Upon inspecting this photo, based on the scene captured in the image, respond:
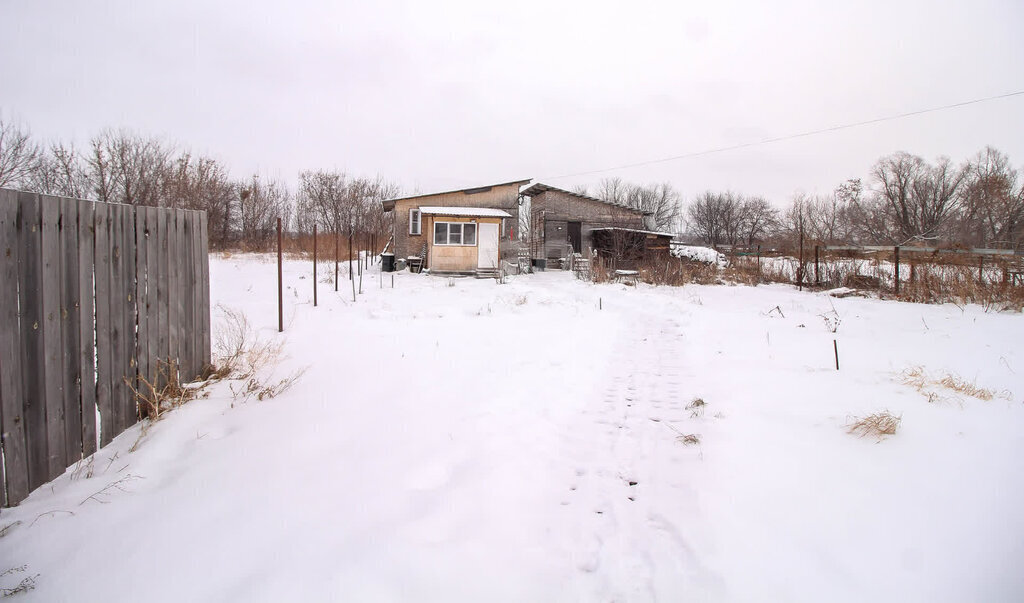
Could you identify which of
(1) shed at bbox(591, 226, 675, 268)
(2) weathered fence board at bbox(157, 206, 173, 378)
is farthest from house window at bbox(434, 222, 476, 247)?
(2) weathered fence board at bbox(157, 206, 173, 378)

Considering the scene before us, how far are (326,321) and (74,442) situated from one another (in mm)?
4727

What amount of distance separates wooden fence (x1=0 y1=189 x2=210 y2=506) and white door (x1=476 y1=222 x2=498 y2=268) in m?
16.6

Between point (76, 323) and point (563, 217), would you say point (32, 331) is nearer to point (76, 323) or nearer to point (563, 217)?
point (76, 323)

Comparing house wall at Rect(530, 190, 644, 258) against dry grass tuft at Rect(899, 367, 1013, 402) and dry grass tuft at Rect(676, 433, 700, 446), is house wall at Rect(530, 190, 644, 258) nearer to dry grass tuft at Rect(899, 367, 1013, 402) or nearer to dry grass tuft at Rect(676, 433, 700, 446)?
dry grass tuft at Rect(899, 367, 1013, 402)

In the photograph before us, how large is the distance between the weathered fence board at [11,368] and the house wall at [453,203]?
21174mm

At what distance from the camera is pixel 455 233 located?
2012 cm

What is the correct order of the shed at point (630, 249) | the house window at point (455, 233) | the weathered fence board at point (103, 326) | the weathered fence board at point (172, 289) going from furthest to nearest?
the shed at point (630, 249) → the house window at point (455, 233) → the weathered fence board at point (172, 289) → the weathered fence board at point (103, 326)

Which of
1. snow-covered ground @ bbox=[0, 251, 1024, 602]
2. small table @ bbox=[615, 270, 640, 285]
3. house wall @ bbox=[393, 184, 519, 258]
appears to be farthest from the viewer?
house wall @ bbox=[393, 184, 519, 258]

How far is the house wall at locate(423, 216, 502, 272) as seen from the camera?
1997 centimetres

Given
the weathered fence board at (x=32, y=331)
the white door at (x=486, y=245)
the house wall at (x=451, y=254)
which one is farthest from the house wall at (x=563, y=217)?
the weathered fence board at (x=32, y=331)

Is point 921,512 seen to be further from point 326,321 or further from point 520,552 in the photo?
point 326,321

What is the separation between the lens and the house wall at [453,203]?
23484 millimetres

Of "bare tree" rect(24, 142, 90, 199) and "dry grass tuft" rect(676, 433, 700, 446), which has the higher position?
Result: "bare tree" rect(24, 142, 90, 199)

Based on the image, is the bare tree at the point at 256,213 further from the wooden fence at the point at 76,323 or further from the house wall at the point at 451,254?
the wooden fence at the point at 76,323
